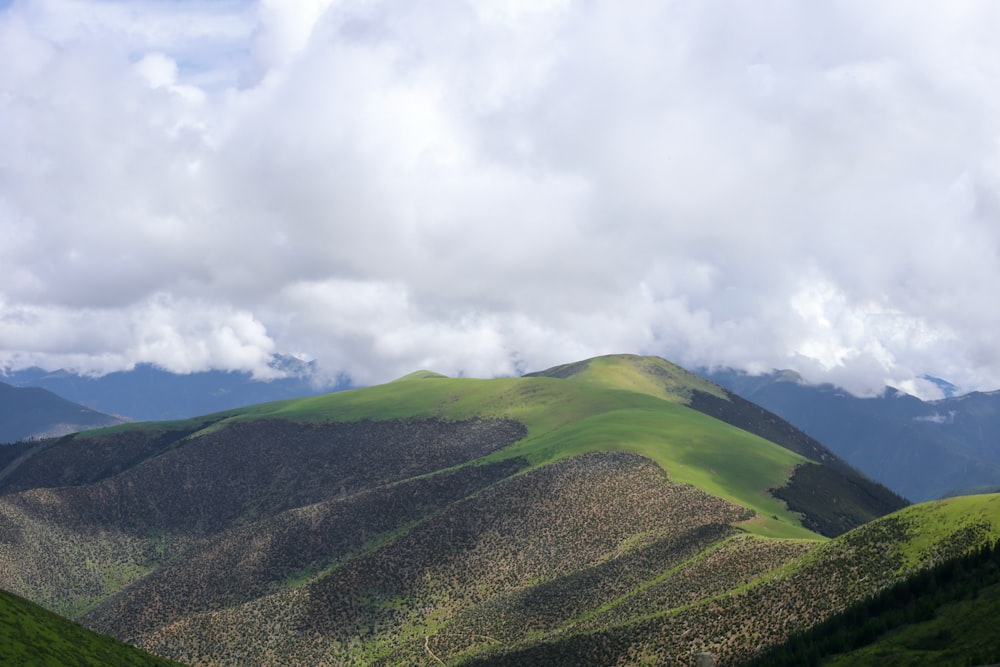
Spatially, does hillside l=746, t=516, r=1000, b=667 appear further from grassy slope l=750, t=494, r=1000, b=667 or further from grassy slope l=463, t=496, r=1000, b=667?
grassy slope l=463, t=496, r=1000, b=667

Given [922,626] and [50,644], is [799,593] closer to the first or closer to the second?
[922,626]

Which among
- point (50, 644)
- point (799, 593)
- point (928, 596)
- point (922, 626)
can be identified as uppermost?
point (928, 596)

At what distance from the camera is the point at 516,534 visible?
197m

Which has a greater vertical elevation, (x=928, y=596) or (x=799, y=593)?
(x=928, y=596)

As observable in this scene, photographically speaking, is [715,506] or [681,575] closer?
[681,575]

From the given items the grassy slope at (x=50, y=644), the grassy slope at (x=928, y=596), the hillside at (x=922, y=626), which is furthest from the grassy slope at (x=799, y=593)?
the grassy slope at (x=50, y=644)

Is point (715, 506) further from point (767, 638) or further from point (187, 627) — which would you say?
point (187, 627)

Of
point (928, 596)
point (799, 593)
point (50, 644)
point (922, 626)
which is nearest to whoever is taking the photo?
point (922, 626)

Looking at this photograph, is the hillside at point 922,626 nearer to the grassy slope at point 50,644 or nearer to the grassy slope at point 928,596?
the grassy slope at point 928,596

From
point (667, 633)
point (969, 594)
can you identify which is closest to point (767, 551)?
point (667, 633)

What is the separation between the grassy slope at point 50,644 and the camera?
286 ft

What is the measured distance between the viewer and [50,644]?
3698 inches

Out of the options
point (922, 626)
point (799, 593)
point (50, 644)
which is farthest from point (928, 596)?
point (50, 644)

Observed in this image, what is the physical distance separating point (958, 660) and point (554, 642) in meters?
69.6
